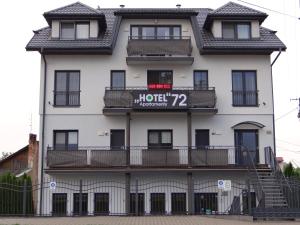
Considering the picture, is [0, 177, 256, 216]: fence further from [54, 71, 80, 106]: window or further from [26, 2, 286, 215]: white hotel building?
[54, 71, 80, 106]: window

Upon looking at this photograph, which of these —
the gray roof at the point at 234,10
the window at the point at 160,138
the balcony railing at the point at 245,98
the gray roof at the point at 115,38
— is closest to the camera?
the gray roof at the point at 115,38

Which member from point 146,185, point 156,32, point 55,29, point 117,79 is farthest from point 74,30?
point 146,185

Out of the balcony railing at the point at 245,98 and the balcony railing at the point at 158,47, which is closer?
the balcony railing at the point at 158,47

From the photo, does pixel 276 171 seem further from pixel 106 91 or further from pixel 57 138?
pixel 57 138

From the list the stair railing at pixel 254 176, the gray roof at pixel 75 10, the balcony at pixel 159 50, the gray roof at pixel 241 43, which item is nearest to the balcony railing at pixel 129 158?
the stair railing at pixel 254 176

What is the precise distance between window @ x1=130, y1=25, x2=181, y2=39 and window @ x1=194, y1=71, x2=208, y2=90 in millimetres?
2450

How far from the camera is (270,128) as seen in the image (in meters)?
31.2

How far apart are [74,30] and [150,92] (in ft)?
19.7

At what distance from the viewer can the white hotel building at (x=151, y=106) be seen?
29656 mm

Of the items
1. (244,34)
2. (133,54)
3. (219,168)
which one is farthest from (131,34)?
(219,168)

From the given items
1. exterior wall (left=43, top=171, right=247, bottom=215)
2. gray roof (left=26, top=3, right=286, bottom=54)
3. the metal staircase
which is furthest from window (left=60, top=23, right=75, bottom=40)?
the metal staircase

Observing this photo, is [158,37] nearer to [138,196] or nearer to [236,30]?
[236,30]

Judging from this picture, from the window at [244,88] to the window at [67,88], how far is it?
884 cm

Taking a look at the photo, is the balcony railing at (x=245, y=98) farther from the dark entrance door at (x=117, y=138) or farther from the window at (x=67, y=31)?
the window at (x=67, y=31)
